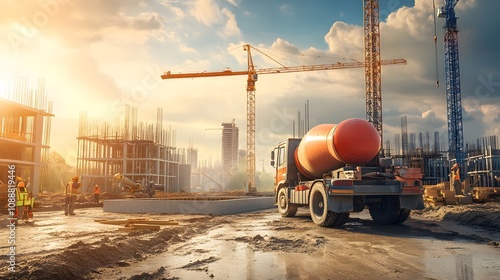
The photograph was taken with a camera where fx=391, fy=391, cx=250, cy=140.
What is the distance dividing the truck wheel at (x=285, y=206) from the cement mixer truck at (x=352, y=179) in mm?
1749

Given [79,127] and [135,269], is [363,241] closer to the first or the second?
[135,269]

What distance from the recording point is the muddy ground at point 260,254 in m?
6.31

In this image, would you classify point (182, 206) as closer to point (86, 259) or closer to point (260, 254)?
point (260, 254)

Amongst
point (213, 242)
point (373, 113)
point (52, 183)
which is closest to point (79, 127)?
point (52, 183)

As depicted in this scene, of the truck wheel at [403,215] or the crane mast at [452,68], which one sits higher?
the crane mast at [452,68]

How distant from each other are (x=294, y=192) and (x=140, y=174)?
4288 cm

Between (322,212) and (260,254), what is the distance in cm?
546

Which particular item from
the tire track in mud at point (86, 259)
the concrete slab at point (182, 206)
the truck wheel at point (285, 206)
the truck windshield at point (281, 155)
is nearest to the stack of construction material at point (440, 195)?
the truck wheel at point (285, 206)

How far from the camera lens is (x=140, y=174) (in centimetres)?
5469

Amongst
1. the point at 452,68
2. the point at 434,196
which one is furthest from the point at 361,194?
the point at 452,68

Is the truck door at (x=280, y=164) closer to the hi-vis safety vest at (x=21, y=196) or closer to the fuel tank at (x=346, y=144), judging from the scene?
the fuel tank at (x=346, y=144)

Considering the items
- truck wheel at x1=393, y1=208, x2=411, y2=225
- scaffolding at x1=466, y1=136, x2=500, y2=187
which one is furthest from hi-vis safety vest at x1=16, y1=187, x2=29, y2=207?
scaffolding at x1=466, y1=136, x2=500, y2=187

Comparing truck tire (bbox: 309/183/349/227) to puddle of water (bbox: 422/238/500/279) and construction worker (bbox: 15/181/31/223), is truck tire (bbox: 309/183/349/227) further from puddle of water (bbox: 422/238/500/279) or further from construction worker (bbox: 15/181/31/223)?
construction worker (bbox: 15/181/31/223)

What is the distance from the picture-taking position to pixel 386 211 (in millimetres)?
14023
